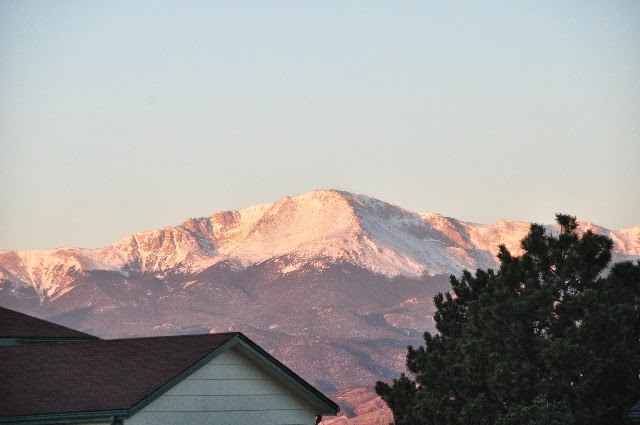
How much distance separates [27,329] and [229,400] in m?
12.9

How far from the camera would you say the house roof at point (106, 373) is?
27.3 m

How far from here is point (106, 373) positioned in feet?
95.3

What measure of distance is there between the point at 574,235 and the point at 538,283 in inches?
78.8

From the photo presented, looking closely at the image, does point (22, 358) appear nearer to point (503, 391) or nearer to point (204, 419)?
point (204, 419)

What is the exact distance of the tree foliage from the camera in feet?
132

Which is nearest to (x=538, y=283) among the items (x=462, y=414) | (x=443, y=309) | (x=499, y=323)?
(x=499, y=323)

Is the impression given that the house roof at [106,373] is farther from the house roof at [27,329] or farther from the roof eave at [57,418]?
the house roof at [27,329]

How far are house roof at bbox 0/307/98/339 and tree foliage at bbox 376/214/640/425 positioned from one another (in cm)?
1306

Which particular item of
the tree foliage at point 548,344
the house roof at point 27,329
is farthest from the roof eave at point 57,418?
the tree foliage at point 548,344

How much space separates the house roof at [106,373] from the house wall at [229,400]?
342 millimetres

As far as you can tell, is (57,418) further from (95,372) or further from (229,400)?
(229,400)

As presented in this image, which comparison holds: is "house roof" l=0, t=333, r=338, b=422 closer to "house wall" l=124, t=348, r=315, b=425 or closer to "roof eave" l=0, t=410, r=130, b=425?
"roof eave" l=0, t=410, r=130, b=425

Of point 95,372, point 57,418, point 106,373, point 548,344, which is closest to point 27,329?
point 95,372

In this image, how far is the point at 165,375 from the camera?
27.5m
